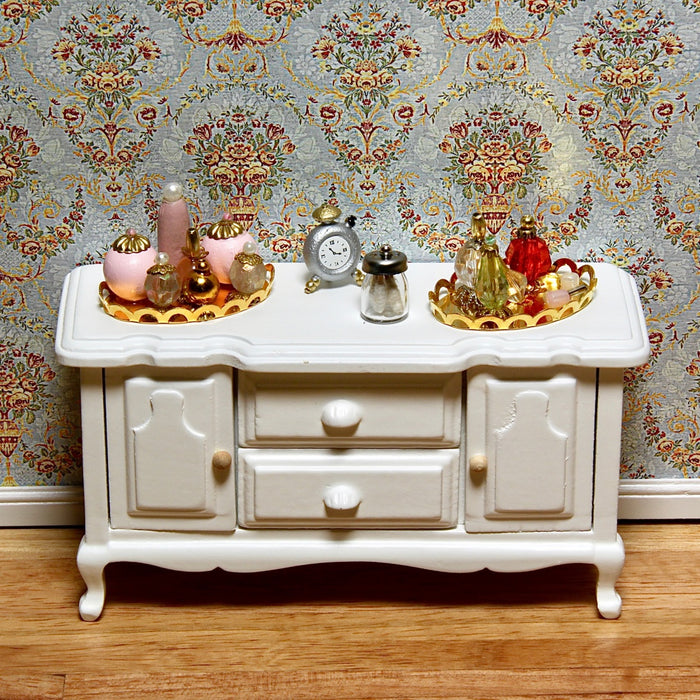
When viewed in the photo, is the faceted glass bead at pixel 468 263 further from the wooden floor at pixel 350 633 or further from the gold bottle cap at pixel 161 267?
the wooden floor at pixel 350 633

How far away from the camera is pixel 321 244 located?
7.53 ft

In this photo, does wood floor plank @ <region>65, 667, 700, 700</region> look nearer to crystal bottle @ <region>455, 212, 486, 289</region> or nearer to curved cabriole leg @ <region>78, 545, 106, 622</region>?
curved cabriole leg @ <region>78, 545, 106, 622</region>

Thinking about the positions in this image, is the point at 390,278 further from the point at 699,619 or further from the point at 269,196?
the point at 699,619

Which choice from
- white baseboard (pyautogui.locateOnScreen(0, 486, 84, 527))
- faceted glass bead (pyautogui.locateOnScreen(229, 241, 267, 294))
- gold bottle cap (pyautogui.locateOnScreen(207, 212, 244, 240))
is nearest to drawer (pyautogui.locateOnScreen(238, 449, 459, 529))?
faceted glass bead (pyautogui.locateOnScreen(229, 241, 267, 294))

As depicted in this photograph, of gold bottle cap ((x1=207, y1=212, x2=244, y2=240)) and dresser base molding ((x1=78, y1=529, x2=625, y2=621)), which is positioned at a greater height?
gold bottle cap ((x1=207, y1=212, x2=244, y2=240))

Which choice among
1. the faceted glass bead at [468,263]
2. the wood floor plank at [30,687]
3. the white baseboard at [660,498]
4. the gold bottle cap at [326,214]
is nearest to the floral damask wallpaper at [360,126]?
the gold bottle cap at [326,214]

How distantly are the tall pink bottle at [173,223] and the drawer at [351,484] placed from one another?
403 mm

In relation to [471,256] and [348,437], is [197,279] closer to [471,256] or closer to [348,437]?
[348,437]

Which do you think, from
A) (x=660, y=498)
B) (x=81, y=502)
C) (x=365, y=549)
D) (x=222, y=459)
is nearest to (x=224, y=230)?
(x=222, y=459)

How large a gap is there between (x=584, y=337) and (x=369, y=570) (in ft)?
2.33

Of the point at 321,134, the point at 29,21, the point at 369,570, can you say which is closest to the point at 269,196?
the point at 321,134

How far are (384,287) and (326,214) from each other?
0.21 m

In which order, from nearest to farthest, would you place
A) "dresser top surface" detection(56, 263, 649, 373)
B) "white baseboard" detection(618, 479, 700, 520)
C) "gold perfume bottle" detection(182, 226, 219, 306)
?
"dresser top surface" detection(56, 263, 649, 373), "gold perfume bottle" detection(182, 226, 219, 306), "white baseboard" detection(618, 479, 700, 520)

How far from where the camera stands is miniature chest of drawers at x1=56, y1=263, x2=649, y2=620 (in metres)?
2.12
